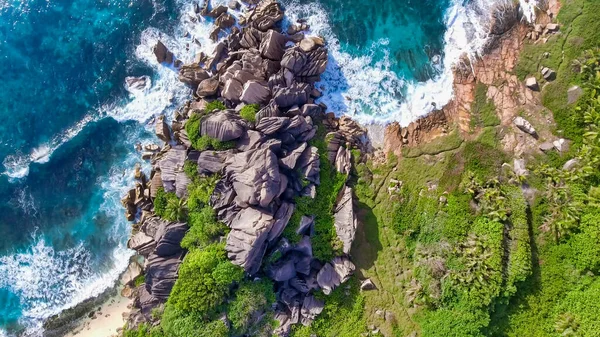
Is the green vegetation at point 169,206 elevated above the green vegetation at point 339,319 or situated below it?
above

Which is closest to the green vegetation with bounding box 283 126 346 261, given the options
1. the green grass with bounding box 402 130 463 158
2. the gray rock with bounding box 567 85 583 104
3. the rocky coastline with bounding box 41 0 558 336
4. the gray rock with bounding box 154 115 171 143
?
the rocky coastline with bounding box 41 0 558 336

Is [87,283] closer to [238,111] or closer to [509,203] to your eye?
[238,111]

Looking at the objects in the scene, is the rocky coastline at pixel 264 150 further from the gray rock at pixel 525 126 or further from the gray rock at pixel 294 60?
the gray rock at pixel 525 126

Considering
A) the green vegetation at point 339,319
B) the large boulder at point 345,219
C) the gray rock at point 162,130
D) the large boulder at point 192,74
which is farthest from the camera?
the gray rock at point 162,130

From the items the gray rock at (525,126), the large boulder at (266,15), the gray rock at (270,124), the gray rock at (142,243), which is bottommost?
the gray rock at (142,243)

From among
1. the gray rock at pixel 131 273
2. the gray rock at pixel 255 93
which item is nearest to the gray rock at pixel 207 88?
the gray rock at pixel 255 93

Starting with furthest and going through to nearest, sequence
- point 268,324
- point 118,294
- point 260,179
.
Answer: point 118,294, point 268,324, point 260,179

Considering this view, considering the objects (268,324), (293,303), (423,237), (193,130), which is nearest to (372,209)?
(423,237)
